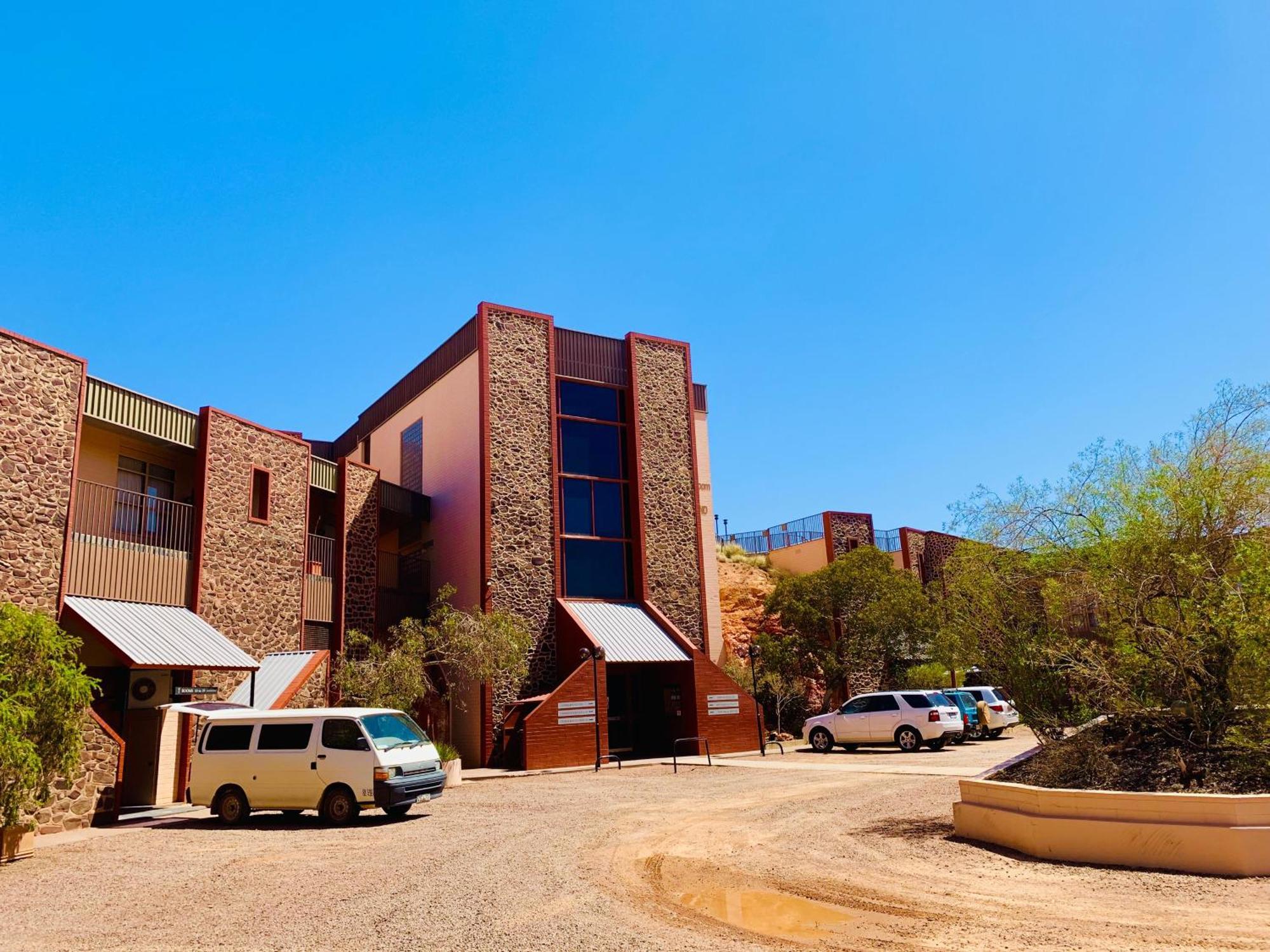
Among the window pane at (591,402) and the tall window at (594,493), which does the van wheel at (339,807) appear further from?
the window pane at (591,402)

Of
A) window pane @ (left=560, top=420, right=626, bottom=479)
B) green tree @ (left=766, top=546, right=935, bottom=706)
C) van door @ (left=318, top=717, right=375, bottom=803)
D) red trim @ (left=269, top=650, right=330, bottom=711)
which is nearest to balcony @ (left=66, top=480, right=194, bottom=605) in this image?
red trim @ (left=269, top=650, right=330, bottom=711)

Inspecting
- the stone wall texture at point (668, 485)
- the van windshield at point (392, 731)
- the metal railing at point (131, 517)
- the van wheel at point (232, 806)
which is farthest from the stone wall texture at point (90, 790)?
the stone wall texture at point (668, 485)

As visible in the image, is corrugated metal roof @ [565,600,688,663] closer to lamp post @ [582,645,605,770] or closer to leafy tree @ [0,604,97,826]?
lamp post @ [582,645,605,770]

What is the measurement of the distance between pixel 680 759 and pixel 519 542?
788 cm

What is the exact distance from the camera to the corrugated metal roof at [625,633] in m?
26.9

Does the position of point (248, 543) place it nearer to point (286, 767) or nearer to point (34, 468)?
point (34, 468)

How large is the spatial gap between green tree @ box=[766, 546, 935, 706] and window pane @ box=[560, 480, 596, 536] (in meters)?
12.3

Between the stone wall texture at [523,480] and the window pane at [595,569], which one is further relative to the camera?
the window pane at [595,569]

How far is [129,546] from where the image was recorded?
19.0m

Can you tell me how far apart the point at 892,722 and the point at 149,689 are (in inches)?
722

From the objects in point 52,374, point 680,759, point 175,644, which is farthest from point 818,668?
point 52,374

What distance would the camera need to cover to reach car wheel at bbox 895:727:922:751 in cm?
2511

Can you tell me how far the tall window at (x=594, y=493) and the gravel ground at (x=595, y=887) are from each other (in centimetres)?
1519

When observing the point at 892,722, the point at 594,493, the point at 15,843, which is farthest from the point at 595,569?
the point at 15,843
